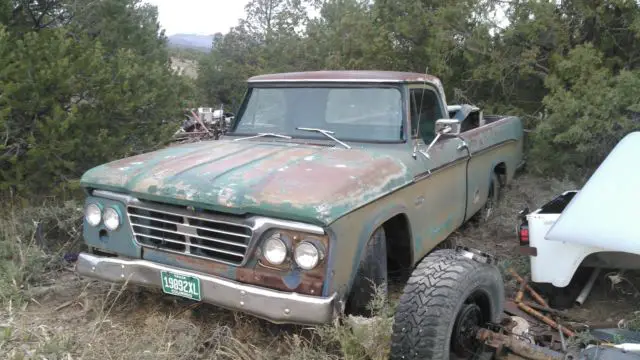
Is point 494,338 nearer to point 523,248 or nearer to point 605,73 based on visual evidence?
point 523,248

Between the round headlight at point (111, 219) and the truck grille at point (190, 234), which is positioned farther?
the round headlight at point (111, 219)

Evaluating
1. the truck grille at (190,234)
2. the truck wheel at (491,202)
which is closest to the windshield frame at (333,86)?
the truck grille at (190,234)

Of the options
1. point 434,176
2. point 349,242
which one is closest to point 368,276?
point 349,242

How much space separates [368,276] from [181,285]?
1.11 meters

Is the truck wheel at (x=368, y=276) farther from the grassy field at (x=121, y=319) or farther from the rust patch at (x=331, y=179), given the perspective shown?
the rust patch at (x=331, y=179)

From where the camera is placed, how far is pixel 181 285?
123 inches

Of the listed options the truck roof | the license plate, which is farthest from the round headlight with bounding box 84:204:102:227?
the truck roof

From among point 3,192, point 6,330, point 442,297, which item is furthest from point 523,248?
point 3,192

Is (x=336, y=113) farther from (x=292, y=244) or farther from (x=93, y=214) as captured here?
(x=93, y=214)

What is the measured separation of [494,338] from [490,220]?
3.14 metres

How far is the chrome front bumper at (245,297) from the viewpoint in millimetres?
2795

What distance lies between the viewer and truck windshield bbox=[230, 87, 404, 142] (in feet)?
13.5

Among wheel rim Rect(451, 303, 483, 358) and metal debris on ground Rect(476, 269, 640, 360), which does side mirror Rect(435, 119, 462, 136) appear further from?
wheel rim Rect(451, 303, 483, 358)

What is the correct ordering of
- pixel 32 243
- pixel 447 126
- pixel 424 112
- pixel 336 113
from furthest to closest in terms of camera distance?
pixel 32 243 → pixel 424 112 → pixel 336 113 → pixel 447 126
